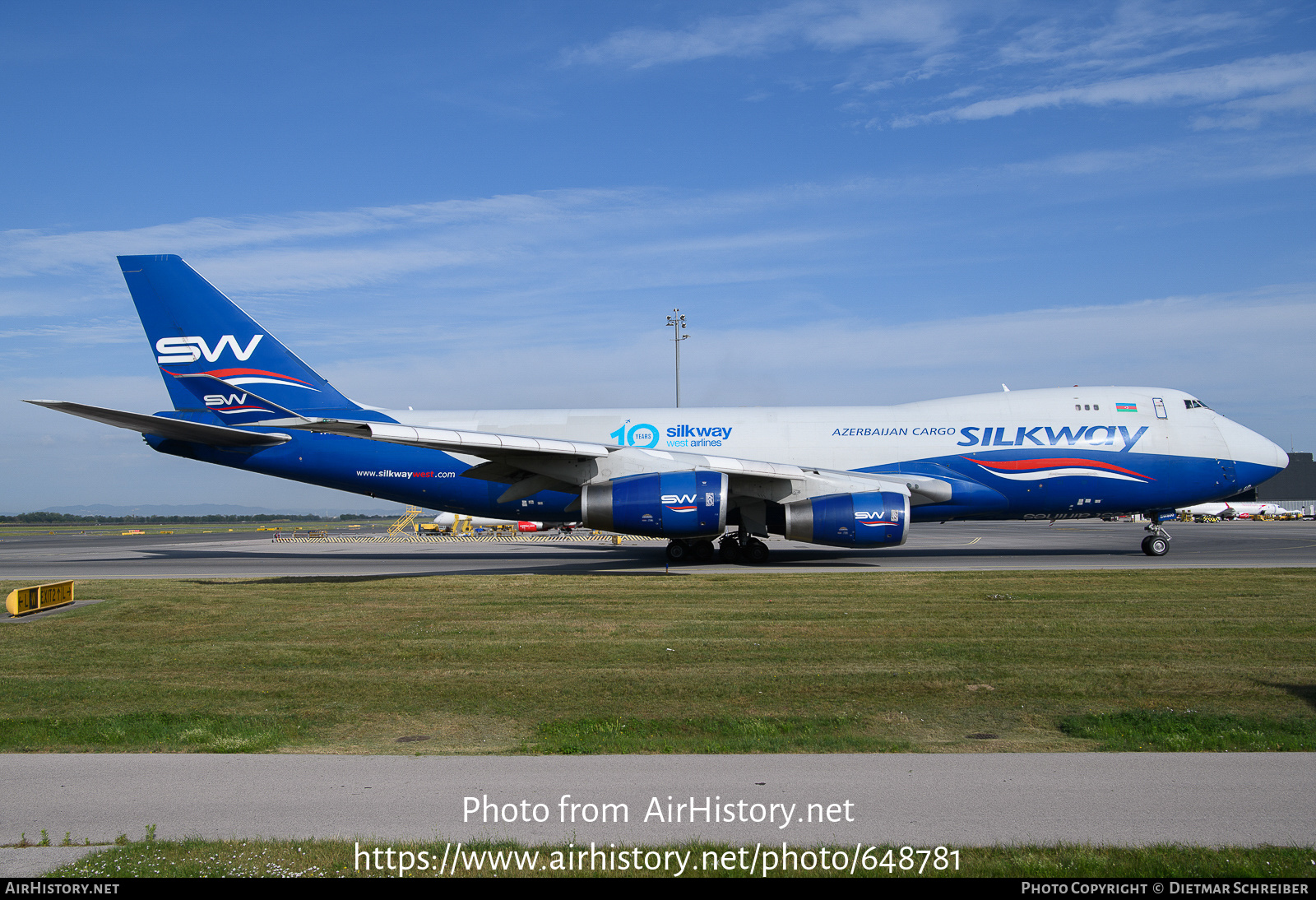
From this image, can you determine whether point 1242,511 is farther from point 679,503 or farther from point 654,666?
point 654,666

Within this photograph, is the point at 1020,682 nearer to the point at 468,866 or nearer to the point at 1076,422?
the point at 468,866

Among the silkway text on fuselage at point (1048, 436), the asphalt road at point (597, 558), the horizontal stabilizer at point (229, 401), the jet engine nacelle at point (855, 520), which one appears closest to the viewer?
the jet engine nacelle at point (855, 520)

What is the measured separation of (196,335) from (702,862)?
24.8m

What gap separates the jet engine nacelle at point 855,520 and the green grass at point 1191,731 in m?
13.5

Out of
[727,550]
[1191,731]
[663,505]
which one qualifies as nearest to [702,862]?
[1191,731]

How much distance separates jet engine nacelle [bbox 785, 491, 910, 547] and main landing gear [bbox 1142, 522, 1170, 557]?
8.33 m

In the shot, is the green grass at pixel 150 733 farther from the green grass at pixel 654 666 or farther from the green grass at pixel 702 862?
the green grass at pixel 702 862

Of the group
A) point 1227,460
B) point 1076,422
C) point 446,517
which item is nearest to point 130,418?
point 1076,422

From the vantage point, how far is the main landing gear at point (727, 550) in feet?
78.8

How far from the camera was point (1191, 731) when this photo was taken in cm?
710

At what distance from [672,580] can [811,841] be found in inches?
522

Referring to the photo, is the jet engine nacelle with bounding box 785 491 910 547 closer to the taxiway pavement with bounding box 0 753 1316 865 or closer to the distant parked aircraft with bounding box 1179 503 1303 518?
the taxiway pavement with bounding box 0 753 1316 865

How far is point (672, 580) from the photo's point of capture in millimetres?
18141

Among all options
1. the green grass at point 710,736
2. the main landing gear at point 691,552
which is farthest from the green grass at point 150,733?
the main landing gear at point 691,552
